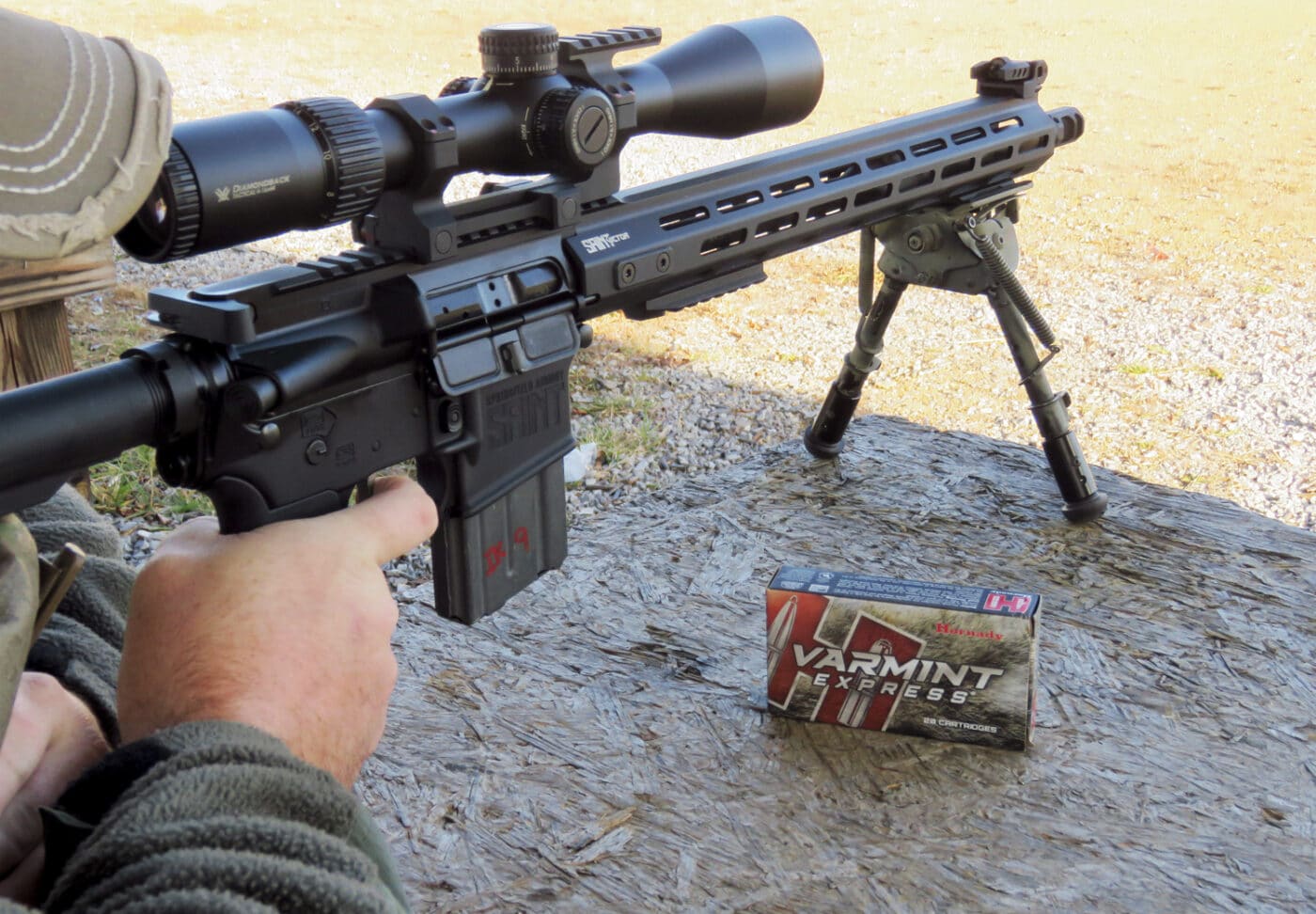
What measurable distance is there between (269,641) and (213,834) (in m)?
0.28

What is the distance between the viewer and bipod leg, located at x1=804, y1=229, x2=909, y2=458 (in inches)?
125

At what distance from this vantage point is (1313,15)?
10.2 m

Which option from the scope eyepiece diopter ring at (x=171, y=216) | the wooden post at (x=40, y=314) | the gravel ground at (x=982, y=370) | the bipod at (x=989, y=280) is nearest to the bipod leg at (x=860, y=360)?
the bipod at (x=989, y=280)

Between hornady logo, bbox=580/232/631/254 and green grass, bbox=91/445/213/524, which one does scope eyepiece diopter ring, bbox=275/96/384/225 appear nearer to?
hornady logo, bbox=580/232/631/254

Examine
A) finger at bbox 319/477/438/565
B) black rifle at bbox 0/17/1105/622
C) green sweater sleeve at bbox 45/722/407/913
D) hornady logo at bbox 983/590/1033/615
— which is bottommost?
hornady logo at bbox 983/590/1033/615

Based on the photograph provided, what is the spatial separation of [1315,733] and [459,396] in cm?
160

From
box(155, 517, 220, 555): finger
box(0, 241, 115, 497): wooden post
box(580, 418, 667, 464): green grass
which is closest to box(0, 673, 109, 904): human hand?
box(155, 517, 220, 555): finger

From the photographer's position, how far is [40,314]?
219 cm

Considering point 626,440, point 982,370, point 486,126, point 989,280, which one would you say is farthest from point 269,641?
point 982,370

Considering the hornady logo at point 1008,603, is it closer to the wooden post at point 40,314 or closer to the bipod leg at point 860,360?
the bipod leg at point 860,360

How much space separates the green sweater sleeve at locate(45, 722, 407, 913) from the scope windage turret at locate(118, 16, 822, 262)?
565mm

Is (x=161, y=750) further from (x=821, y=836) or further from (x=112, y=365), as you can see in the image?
(x=821, y=836)

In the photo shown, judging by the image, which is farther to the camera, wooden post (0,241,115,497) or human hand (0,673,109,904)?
wooden post (0,241,115,497)

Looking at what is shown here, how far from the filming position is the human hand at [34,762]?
3.61 ft
